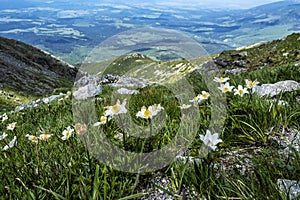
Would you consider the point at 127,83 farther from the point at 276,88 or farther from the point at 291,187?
the point at 291,187

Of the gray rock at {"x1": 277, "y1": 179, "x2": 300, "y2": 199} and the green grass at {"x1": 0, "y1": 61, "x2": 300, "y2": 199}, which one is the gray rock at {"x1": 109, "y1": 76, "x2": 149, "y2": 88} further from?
the gray rock at {"x1": 277, "y1": 179, "x2": 300, "y2": 199}

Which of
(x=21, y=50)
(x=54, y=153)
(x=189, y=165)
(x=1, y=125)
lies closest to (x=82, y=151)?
(x=54, y=153)

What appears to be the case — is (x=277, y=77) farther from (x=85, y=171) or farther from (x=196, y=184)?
(x=85, y=171)

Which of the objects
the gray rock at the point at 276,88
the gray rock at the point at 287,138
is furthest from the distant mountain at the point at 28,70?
the gray rock at the point at 287,138

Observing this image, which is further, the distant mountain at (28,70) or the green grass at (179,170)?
the distant mountain at (28,70)

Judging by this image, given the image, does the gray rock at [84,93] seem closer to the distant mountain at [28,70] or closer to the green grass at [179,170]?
the green grass at [179,170]

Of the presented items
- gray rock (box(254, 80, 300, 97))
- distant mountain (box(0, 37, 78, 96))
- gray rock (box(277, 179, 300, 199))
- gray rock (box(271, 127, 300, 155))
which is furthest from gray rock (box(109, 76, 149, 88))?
distant mountain (box(0, 37, 78, 96))
